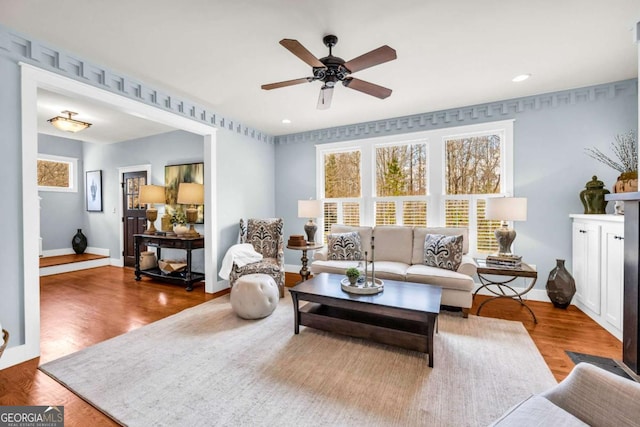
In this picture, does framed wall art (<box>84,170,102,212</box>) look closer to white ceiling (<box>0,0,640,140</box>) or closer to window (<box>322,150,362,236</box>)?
white ceiling (<box>0,0,640,140</box>)

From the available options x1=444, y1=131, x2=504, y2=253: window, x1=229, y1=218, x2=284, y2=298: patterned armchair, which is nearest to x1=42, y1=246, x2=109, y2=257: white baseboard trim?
x1=229, y1=218, x2=284, y2=298: patterned armchair

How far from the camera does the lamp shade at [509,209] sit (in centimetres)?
313

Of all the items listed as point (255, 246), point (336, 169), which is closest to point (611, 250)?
point (336, 169)

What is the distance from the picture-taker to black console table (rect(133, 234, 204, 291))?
418 cm

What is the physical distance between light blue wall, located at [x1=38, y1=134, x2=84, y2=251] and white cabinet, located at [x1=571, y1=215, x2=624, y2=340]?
8.74m

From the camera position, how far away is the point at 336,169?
16.1 feet

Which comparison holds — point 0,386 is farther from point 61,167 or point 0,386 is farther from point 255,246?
point 61,167

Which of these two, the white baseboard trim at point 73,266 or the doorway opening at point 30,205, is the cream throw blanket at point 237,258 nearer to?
the doorway opening at point 30,205

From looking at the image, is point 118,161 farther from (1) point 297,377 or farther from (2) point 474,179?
(2) point 474,179

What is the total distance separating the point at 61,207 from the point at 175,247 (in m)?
3.90

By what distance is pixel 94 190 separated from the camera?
620 centimetres

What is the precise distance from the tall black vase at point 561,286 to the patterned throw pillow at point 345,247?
2279 mm

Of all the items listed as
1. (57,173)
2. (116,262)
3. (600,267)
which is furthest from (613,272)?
(57,173)

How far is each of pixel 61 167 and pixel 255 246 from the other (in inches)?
209
